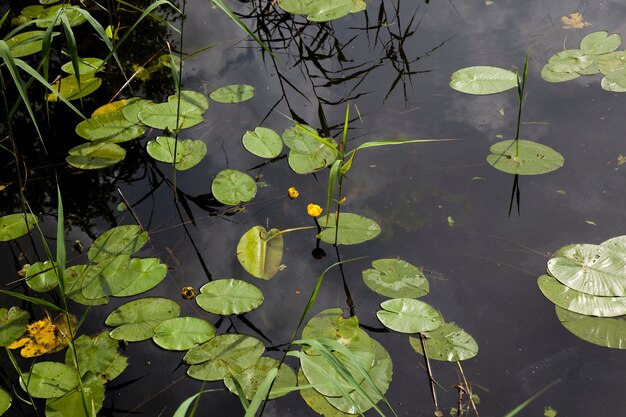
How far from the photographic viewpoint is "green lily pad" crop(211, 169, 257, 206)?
246 centimetres

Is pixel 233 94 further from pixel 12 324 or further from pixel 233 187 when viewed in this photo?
pixel 12 324

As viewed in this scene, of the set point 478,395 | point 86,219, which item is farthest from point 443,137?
point 86,219

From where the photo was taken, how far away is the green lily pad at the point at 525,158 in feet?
8.00

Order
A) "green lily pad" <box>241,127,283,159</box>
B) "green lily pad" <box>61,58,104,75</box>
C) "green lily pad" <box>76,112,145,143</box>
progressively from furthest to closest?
"green lily pad" <box>61,58,104,75</box> → "green lily pad" <box>76,112,145,143</box> → "green lily pad" <box>241,127,283,159</box>

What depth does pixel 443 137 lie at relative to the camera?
2611 mm

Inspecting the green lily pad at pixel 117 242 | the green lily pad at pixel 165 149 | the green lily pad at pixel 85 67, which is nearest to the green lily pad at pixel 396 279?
the green lily pad at pixel 117 242

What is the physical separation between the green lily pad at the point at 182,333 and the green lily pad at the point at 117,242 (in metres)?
0.38

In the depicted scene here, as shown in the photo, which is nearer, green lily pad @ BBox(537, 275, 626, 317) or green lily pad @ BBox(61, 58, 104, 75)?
green lily pad @ BBox(537, 275, 626, 317)

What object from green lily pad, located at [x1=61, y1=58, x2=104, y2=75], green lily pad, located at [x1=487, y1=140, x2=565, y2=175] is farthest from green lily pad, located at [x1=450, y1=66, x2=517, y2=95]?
green lily pad, located at [x1=61, y1=58, x2=104, y2=75]

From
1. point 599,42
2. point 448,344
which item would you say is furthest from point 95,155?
point 599,42

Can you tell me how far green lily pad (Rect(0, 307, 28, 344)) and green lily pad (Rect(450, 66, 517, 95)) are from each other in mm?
1875

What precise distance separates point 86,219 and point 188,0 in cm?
155

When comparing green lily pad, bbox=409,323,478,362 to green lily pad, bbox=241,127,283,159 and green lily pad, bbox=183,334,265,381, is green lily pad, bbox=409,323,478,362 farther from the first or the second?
green lily pad, bbox=241,127,283,159

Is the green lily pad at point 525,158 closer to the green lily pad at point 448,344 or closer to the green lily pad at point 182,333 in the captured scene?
the green lily pad at point 448,344
